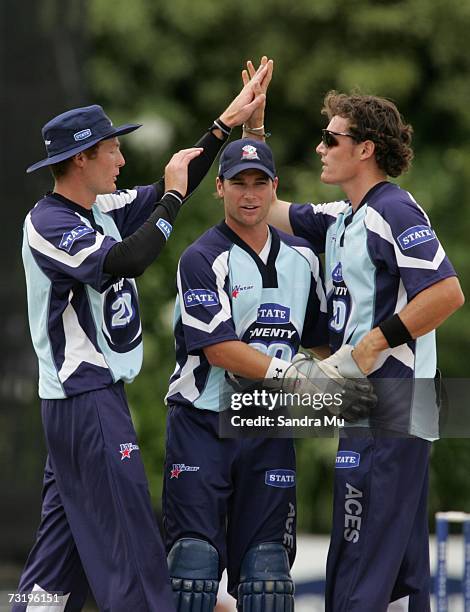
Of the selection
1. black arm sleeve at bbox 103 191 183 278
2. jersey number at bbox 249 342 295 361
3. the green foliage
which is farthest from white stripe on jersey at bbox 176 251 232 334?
the green foliage

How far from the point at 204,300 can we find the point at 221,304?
0.20 ft

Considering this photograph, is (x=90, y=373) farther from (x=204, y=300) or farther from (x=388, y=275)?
(x=388, y=275)

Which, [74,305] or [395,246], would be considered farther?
[74,305]

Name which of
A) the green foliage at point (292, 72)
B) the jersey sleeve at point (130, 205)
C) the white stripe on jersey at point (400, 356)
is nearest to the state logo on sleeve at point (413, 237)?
the white stripe on jersey at point (400, 356)

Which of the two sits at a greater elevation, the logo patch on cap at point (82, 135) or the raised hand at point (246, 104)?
the raised hand at point (246, 104)

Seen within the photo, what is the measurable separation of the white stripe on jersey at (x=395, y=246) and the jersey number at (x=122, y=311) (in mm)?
876

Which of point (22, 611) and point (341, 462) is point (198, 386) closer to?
point (341, 462)

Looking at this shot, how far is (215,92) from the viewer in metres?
11.7

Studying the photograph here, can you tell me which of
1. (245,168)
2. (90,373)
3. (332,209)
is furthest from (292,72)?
(90,373)

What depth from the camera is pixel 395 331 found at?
450cm

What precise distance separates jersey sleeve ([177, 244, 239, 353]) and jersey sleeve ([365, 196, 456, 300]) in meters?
0.54

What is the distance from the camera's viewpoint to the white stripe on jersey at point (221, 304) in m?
4.69

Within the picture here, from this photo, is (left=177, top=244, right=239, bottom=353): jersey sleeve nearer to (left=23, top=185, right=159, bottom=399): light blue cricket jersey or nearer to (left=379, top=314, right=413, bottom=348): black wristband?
(left=23, top=185, right=159, bottom=399): light blue cricket jersey

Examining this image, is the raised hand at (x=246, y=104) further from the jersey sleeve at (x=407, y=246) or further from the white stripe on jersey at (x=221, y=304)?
the jersey sleeve at (x=407, y=246)
